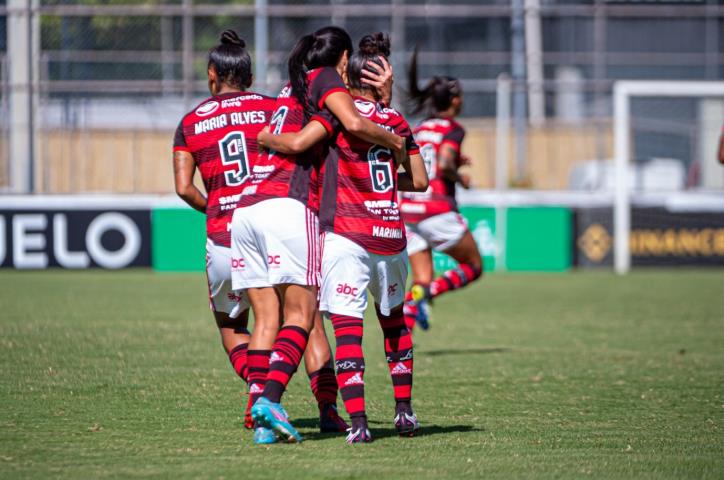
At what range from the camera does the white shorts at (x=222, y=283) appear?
6.46m

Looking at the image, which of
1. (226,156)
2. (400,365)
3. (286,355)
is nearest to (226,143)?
(226,156)

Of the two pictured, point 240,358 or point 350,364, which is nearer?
point 350,364

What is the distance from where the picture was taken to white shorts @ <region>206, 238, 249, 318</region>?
646 centimetres

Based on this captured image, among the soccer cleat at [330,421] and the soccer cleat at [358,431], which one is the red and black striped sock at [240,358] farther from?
the soccer cleat at [358,431]

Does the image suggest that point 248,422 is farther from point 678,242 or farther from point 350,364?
point 678,242

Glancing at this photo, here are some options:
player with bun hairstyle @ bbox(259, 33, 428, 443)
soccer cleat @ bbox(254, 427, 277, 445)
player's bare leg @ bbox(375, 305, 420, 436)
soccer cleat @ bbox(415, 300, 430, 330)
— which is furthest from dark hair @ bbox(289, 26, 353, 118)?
soccer cleat @ bbox(415, 300, 430, 330)

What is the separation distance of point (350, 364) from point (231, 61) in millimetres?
1780

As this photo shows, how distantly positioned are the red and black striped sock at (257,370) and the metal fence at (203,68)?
1447cm

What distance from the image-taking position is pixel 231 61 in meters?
6.47

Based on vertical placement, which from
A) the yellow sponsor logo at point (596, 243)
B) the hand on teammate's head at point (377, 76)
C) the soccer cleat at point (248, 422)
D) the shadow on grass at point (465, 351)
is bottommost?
the shadow on grass at point (465, 351)

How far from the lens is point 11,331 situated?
35.7 feet

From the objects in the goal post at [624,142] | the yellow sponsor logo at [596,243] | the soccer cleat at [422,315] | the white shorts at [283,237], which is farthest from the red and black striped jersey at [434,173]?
the yellow sponsor logo at [596,243]

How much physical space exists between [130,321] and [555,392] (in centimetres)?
560

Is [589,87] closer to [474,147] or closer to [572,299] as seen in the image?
[474,147]
